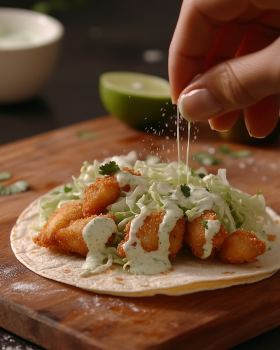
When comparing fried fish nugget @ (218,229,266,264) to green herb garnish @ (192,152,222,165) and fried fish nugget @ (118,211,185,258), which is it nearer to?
fried fish nugget @ (118,211,185,258)

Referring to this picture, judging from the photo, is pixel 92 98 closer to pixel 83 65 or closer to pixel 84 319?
pixel 83 65

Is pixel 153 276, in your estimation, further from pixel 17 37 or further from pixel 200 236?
pixel 17 37

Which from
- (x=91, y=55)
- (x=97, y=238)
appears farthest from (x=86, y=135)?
(x=91, y=55)

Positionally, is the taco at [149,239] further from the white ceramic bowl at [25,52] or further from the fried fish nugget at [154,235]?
the white ceramic bowl at [25,52]

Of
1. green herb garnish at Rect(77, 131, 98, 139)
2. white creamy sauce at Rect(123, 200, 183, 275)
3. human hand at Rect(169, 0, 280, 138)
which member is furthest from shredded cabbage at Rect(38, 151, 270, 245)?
green herb garnish at Rect(77, 131, 98, 139)

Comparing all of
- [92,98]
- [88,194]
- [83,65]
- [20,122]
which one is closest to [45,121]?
[20,122]
